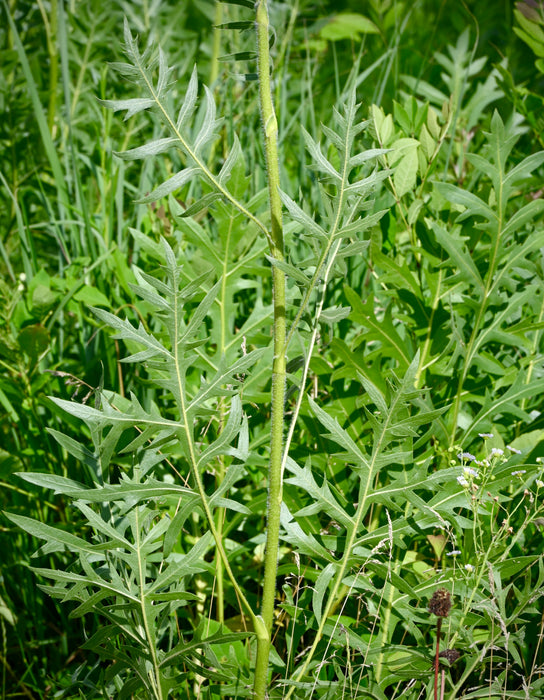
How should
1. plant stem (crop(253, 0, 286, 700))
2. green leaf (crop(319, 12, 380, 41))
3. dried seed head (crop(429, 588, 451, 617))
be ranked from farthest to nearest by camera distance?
green leaf (crop(319, 12, 380, 41)) < plant stem (crop(253, 0, 286, 700)) < dried seed head (crop(429, 588, 451, 617))

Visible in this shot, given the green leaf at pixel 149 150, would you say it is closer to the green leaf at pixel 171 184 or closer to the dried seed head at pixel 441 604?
the green leaf at pixel 171 184

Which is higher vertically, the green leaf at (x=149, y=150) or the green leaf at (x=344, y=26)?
the green leaf at (x=344, y=26)

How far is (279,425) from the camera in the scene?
978 millimetres

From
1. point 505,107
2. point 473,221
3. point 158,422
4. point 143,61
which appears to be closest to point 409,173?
point 473,221

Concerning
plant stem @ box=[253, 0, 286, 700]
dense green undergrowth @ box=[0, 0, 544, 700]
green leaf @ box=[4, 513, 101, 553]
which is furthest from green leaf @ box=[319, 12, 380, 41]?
green leaf @ box=[4, 513, 101, 553]

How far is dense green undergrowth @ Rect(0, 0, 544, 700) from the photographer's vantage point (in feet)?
3.21

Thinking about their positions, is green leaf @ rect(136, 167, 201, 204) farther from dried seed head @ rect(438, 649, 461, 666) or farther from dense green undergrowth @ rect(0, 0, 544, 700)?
dried seed head @ rect(438, 649, 461, 666)

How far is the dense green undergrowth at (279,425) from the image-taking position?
98 cm

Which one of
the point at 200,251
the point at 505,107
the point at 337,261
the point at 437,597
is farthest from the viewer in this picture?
the point at 505,107

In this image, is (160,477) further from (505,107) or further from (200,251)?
(505,107)

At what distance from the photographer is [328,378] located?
142 centimetres

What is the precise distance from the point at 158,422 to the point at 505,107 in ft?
6.22

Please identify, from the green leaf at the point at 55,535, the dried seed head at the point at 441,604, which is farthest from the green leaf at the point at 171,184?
the dried seed head at the point at 441,604

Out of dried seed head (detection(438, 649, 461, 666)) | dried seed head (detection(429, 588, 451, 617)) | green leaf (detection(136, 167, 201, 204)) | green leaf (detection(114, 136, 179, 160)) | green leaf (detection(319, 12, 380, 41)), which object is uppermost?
green leaf (detection(319, 12, 380, 41))
